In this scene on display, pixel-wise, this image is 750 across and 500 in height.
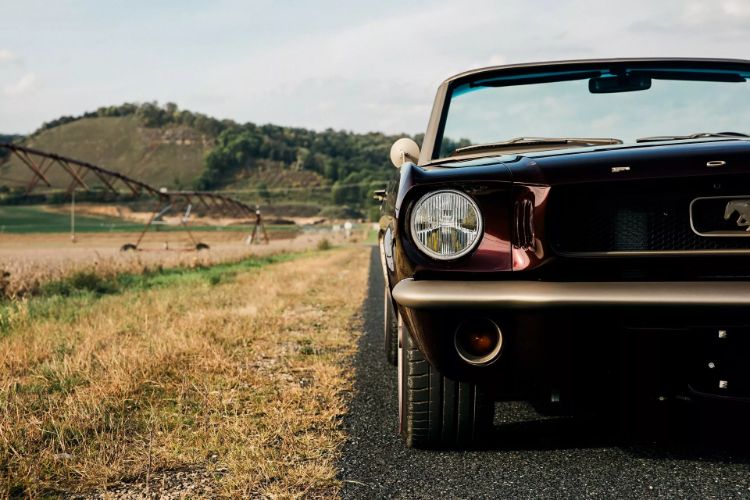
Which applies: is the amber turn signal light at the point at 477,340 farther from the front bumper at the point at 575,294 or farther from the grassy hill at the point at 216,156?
the grassy hill at the point at 216,156

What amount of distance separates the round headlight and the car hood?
0.56ft

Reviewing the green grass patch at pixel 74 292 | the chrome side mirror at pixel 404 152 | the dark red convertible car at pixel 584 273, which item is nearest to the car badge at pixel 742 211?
the dark red convertible car at pixel 584 273

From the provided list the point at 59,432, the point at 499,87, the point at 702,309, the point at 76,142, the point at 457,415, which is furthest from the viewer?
the point at 76,142

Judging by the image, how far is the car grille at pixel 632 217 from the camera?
2357 mm

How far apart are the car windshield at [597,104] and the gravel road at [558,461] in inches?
57.8

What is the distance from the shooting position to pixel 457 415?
2768 millimetres

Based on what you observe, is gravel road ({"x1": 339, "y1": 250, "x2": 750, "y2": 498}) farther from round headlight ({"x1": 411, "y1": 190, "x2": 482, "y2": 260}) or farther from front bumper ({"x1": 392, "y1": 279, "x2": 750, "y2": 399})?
round headlight ({"x1": 411, "y1": 190, "x2": 482, "y2": 260})

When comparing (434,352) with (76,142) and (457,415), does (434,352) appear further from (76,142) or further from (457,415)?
(76,142)

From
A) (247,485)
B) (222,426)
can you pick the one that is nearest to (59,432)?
(222,426)

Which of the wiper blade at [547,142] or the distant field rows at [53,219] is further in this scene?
the distant field rows at [53,219]

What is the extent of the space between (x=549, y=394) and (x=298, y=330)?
157 inches

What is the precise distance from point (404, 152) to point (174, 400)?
180 centimetres

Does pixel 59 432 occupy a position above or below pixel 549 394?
below

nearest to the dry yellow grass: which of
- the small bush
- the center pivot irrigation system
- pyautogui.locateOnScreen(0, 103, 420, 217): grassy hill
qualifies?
the small bush
